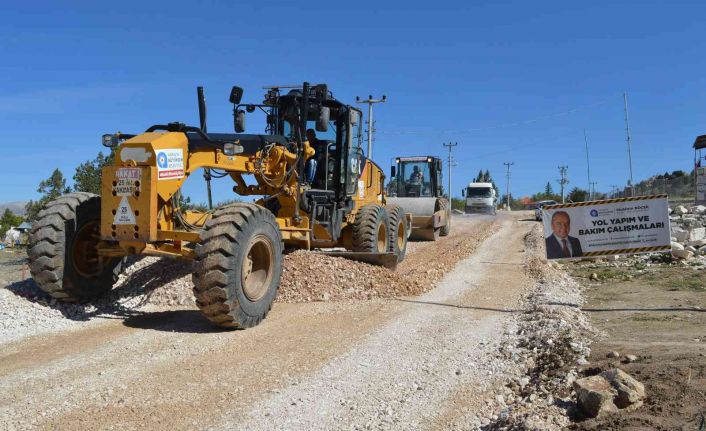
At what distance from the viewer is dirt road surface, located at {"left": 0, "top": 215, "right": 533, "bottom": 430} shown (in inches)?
Result: 161

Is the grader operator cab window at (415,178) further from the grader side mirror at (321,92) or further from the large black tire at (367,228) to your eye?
the grader side mirror at (321,92)

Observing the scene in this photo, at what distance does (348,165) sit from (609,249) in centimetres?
488

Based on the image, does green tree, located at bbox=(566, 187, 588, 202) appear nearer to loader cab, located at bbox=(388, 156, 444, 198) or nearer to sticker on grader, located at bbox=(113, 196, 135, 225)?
loader cab, located at bbox=(388, 156, 444, 198)

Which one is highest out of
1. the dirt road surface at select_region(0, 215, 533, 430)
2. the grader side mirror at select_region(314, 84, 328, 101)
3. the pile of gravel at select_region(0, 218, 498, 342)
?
the grader side mirror at select_region(314, 84, 328, 101)

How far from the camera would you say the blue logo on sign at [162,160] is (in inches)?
256

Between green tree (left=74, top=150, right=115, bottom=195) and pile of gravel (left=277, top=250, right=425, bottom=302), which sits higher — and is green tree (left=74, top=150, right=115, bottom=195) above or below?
above

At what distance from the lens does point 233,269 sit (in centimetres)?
630

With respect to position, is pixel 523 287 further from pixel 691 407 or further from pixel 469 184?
pixel 469 184

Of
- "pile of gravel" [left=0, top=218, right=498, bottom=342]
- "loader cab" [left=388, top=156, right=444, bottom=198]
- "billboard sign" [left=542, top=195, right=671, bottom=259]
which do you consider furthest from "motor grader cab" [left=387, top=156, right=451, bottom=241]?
"pile of gravel" [left=0, top=218, right=498, bottom=342]

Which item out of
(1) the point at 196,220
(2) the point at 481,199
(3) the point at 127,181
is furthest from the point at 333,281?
(2) the point at 481,199

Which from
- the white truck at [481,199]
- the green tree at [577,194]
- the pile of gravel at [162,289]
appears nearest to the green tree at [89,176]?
the pile of gravel at [162,289]

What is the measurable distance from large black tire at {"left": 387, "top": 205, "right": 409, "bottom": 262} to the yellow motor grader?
136 inches

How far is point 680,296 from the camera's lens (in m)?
8.72

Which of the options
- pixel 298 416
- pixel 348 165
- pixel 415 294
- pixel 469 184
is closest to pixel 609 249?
pixel 415 294
